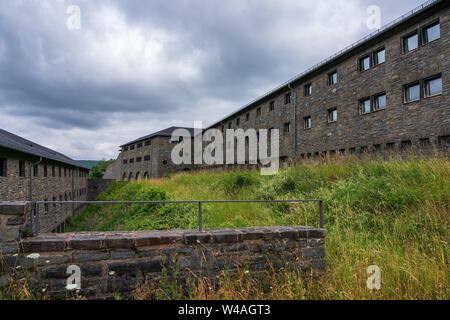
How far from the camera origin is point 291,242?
4.67 metres

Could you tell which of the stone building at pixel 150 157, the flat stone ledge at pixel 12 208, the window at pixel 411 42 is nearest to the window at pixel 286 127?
the window at pixel 411 42

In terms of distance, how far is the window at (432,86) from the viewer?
1118 cm

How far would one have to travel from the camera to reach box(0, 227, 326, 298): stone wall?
141 inches

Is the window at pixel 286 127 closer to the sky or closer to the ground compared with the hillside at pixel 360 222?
closer to the sky

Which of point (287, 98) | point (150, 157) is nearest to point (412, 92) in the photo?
point (287, 98)

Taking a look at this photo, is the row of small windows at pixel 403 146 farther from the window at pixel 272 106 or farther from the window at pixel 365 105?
the window at pixel 272 106

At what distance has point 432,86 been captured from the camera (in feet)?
37.6

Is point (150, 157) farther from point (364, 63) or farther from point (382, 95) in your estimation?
point (382, 95)

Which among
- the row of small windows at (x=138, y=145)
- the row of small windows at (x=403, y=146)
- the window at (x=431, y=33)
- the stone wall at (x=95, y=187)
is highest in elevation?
the window at (x=431, y=33)

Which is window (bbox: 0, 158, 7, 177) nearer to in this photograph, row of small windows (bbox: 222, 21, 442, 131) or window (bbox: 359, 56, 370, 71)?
row of small windows (bbox: 222, 21, 442, 131)

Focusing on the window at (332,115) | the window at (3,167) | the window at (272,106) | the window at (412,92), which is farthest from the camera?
the window at (272,106)

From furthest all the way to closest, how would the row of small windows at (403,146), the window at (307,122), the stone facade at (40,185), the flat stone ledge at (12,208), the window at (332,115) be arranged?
1. the window at (307,122)
2. the window at (332,115)
3. the stone facade at (40,185)
4. the row of small windows at (403,146)
5. the flat stone ledge at (12,208)

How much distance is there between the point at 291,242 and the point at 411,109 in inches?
438

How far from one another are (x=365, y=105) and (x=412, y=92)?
2690 millimetres
